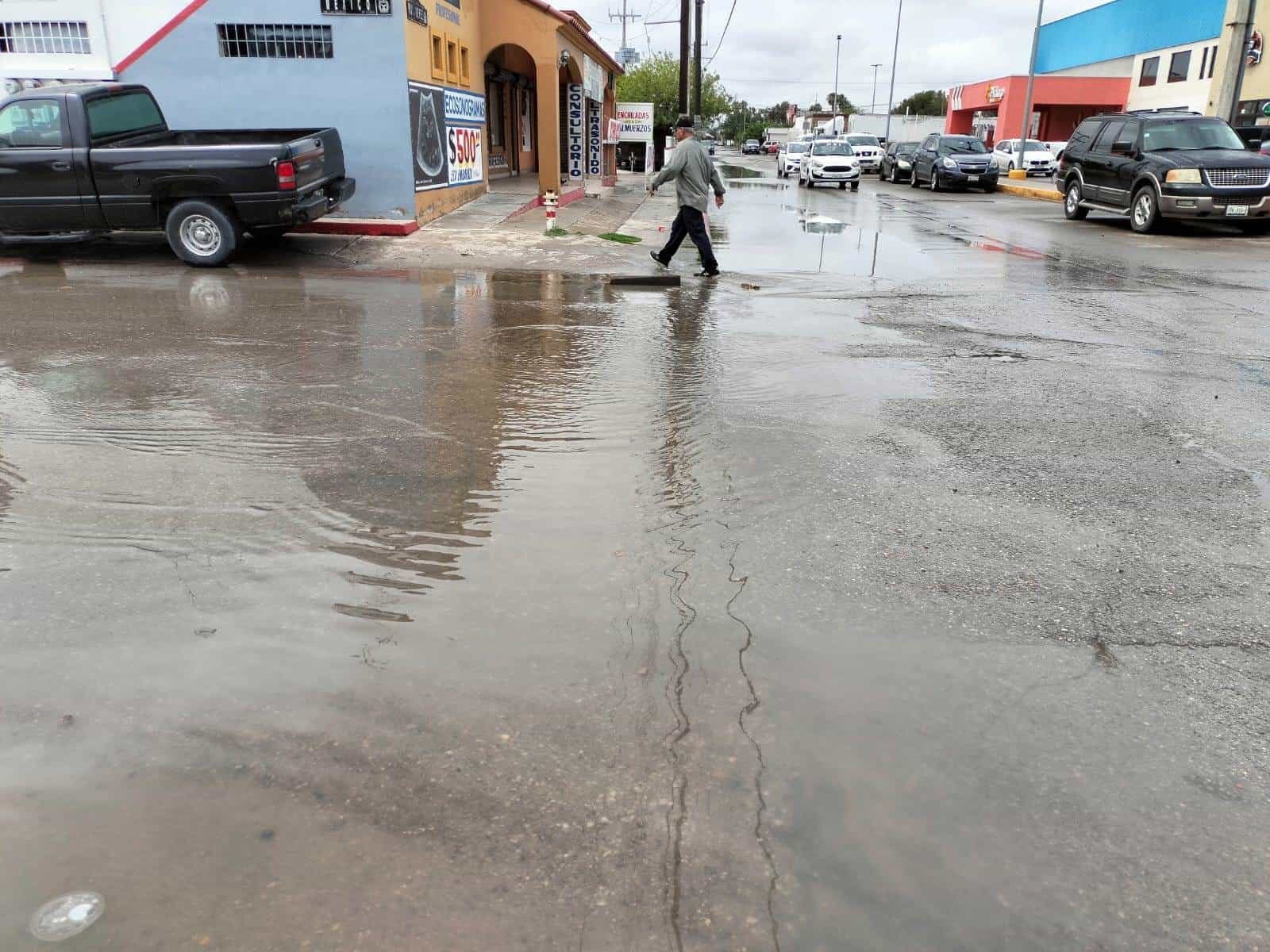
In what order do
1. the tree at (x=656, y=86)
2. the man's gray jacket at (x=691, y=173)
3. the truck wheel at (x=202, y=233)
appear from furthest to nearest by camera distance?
the tree at (x=656, y=86), the truck wheel at (x=202, y=233), the man's gray jacket at (x=691, y=173)

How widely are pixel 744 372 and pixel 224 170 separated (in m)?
7.56

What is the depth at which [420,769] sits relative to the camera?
272 centimetres

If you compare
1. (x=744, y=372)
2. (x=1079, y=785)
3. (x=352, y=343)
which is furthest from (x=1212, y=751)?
(x=352, y=343)

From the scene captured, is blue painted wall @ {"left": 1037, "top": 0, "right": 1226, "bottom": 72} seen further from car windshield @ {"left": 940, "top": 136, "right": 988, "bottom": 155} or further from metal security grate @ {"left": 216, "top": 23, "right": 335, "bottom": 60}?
metal security grate @ {"left": 216, "top": 23, "right": 335, "bottom": 60}

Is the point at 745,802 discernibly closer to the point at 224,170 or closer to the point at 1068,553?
the point at 1068,553

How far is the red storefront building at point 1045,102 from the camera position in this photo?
5400 cm

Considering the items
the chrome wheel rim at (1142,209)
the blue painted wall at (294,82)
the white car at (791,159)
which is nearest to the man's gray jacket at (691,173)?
the blue painted wall at (294,82)

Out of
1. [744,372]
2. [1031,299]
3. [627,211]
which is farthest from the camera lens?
[627,211]

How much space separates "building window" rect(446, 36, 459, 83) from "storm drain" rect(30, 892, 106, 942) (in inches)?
638

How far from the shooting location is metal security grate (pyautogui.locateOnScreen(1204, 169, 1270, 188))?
53.4 ft

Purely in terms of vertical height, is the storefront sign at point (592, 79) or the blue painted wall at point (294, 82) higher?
the storefront sign at point (592, 79)

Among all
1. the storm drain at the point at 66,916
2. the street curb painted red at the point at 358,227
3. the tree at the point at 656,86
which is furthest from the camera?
the tree at the point at 656,86

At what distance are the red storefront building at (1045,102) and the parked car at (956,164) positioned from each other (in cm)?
2214

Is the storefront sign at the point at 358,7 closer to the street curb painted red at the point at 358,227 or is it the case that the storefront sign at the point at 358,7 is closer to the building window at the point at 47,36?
the street curb painted red at the point at 358,227
